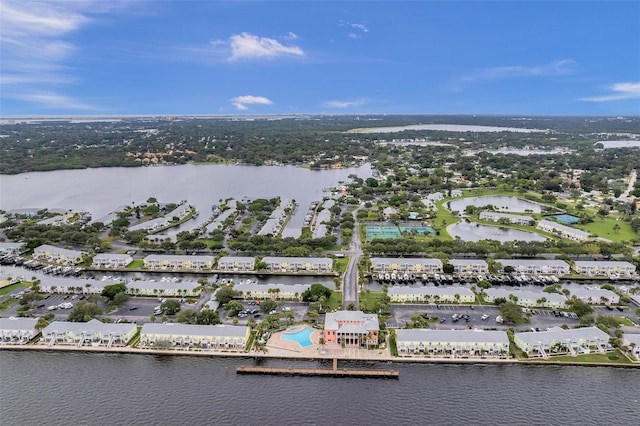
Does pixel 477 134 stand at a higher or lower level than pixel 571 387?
higher

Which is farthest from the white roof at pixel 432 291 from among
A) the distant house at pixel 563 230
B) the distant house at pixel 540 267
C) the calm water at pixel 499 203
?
the calm water at pixel 499 203

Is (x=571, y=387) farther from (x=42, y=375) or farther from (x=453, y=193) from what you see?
(x=453, y=193)

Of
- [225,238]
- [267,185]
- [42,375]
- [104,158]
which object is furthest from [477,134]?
[42,375]

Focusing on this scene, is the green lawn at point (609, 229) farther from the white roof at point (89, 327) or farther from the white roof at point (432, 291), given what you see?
the white roof at point (89, 327)

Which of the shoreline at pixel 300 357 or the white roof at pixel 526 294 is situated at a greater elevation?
the white roof at pixel 526 294

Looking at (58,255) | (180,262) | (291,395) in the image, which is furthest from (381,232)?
(58,255)

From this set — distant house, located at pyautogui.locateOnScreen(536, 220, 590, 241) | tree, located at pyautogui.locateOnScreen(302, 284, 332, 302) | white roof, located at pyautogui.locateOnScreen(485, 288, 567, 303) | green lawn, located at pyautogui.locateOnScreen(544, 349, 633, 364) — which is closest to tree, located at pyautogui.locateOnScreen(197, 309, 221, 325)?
tree, located at pyautogui.locateOnScreen(302, 284, 332, 302)
